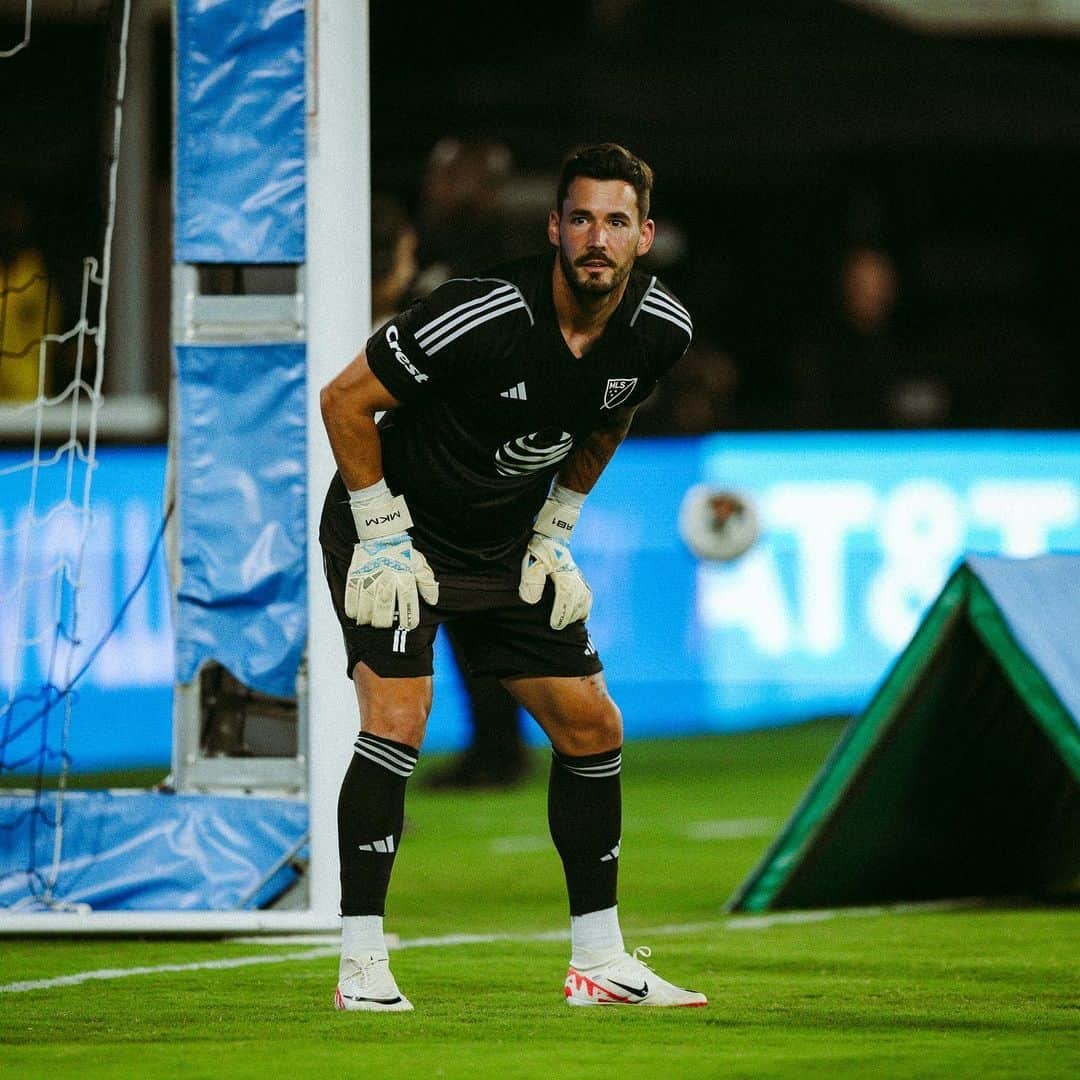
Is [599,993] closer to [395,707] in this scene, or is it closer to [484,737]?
[395,707]

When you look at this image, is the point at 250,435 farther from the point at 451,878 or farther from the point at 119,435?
the point at 119,435

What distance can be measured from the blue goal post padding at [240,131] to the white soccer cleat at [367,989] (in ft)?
7.34

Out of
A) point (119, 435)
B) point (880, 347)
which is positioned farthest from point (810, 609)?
point (119, 435)

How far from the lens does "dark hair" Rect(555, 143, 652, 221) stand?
4.91 m

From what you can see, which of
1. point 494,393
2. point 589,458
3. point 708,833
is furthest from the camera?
point 708,833

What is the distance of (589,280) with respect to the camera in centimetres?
487

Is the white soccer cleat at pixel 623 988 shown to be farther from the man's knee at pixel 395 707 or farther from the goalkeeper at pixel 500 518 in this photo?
the man's knee at pixel 395 707

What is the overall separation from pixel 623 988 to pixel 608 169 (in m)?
1.79

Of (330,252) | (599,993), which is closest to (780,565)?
(330,252)

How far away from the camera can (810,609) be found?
12.0 meters

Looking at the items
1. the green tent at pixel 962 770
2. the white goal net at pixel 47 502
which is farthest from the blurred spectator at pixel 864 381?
the green tent at pixel 962 770

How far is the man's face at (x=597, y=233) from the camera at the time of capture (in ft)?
16.0

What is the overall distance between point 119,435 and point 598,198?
8.12 m

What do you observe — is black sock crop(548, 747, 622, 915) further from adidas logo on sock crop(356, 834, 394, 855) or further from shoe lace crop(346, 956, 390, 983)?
shoe lace crop(346, 956, 390, 983)
